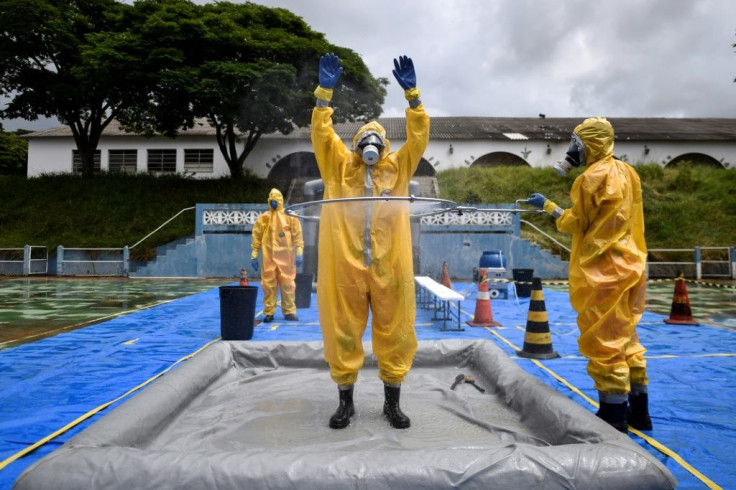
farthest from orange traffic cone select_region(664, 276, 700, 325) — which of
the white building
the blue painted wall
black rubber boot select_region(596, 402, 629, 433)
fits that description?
the white building

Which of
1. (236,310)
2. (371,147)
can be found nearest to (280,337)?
(236,310)

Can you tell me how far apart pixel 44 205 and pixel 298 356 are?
70.9 feet

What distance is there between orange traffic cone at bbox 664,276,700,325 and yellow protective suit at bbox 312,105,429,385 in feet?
19.0

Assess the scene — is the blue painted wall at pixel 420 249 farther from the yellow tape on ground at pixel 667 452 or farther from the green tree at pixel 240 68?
the yellow tape on ground at pixel 667 452

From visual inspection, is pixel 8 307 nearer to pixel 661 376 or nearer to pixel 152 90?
pixel 661 376

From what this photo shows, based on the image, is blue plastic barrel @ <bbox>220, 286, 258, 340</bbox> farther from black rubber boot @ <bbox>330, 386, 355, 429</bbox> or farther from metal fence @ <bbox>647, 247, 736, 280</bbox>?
metal fence @ <bbox>647, 247, 736, 280</bbox>

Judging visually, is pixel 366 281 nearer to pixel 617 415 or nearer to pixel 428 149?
pixel 617 415

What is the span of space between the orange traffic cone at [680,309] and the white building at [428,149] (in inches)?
675

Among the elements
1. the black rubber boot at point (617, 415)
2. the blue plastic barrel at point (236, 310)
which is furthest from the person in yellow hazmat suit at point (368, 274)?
the blue plastic barrel at point (236, 310)

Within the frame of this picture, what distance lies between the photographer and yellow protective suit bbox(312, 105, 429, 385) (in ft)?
9.71

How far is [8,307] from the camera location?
352 inches

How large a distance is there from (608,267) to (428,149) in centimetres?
2171

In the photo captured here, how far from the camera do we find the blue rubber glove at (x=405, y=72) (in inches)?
121

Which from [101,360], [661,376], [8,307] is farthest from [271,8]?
[661,376]
